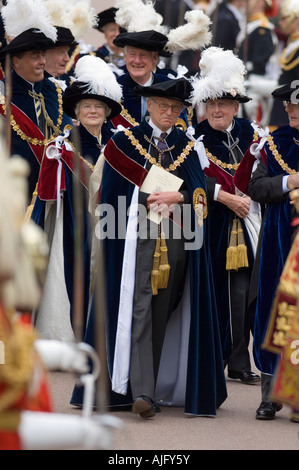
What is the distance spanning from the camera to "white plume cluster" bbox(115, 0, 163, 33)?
9.69 meters

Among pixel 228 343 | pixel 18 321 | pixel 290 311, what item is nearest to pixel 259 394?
pixel 228 343

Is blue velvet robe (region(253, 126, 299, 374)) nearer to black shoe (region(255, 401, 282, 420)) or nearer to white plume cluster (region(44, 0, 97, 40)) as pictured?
black shoe (region(255, 401, 282, 420))

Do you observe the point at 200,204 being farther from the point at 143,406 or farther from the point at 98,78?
the point at 98,78

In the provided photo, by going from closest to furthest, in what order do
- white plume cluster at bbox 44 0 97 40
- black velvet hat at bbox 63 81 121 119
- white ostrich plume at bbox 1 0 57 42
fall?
black velvet hat at bbox 63 81 121 119
white ostrich plume at bbox 1 0 57 42
white plume cluster at bbox 44 0 97 40

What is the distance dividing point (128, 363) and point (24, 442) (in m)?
3.26

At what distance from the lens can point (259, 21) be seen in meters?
14.4

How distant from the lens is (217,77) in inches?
311

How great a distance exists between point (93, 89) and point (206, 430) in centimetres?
263

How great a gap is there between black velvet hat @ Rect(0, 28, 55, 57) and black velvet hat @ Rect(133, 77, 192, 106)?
5.15 ft

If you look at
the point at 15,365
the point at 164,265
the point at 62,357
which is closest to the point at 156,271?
the point at 164,265

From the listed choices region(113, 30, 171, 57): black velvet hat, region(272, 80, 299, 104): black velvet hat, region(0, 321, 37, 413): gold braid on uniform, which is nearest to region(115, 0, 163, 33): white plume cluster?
region(113, 30, 171, 57): black velvet hat

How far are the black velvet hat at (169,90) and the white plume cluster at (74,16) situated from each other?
329cm
